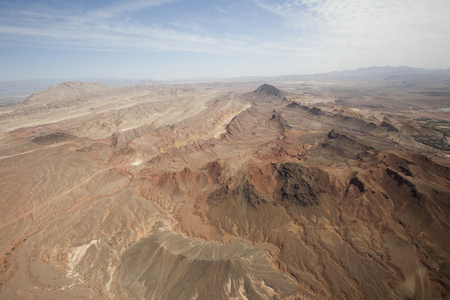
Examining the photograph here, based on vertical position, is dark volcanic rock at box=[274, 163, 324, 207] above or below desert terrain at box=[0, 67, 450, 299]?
above

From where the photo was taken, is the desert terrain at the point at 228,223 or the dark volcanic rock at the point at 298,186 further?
the dark volcanic rock at the point at 298,186

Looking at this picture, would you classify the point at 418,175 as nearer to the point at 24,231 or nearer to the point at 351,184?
the point at 351,184

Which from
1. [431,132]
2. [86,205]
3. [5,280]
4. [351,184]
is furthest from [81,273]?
[431,132]

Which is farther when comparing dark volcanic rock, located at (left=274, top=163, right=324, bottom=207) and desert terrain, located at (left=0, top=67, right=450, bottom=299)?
dark volcanic rock, located at (left=274, top=163, right=324, bottom=207)

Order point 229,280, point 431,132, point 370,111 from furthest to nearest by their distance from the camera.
→ 1. point 370,111
2. point 431,132
3. point 229,280

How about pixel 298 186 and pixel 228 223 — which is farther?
pixel 298 186

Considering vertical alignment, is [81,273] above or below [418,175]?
below

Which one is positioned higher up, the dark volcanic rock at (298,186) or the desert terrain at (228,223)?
the dark volcanic rock at (298,186)

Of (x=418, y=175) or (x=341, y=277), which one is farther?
(x=418, y=175)

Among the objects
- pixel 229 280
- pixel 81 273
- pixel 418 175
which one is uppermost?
pixel 418 175

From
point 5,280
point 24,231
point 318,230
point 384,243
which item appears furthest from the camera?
point 24,231

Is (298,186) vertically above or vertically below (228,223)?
above
